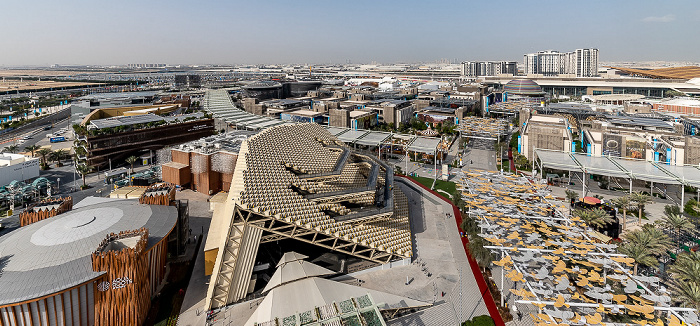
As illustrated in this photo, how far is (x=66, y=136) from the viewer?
251ft

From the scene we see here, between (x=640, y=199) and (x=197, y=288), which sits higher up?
(x=640, y=199)

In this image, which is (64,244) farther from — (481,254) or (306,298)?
(481,254)

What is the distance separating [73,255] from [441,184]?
39375mm

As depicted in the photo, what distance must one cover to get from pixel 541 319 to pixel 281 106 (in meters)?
81.5

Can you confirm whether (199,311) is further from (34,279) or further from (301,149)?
(301,149)

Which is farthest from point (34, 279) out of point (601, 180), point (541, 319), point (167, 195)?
point (601, 180)

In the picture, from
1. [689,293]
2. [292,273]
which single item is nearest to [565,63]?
[689,293]

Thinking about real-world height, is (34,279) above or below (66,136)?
below

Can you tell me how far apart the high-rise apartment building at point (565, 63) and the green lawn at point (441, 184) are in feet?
539

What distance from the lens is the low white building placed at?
45.6 m

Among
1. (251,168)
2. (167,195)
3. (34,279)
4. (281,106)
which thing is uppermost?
(281,106)

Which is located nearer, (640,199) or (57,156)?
(640,199)

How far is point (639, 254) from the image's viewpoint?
75.5 ft

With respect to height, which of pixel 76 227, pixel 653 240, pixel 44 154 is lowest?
pixel 653 240
